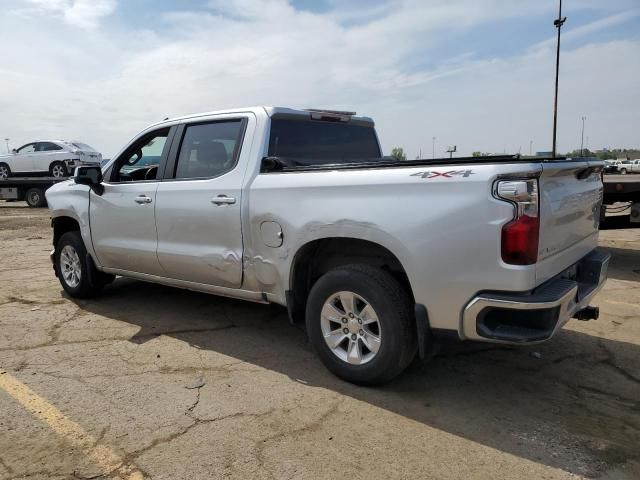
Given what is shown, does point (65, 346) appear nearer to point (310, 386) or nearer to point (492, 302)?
point (310, 386)

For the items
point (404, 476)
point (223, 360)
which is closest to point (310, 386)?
point (223, 360)

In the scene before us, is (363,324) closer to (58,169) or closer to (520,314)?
(520,314)

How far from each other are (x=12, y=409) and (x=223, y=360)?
1451 millimetres

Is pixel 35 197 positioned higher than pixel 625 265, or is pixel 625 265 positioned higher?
pixel 35 197

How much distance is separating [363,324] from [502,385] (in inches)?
44.4

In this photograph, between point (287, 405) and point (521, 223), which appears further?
point (287, 405)

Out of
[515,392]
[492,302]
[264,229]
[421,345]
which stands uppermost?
[264,229]

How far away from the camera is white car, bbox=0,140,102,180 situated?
1942 centimetres

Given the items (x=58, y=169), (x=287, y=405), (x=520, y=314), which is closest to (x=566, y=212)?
(x=520, y=314)

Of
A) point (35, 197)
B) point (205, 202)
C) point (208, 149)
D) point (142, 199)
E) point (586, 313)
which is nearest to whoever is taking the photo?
point (586, 313)

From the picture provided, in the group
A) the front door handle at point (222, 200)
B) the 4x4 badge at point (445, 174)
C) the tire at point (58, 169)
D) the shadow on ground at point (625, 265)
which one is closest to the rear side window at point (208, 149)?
the front door handle at point (222, 200)

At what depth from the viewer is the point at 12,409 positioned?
130 inches

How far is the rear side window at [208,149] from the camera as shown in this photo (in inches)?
169

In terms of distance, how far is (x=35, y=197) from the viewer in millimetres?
19781
